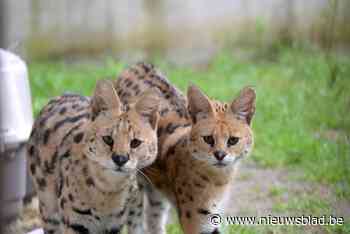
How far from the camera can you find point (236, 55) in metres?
8.66

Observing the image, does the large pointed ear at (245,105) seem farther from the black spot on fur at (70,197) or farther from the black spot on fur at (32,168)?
the black spot on fur at (32,168)

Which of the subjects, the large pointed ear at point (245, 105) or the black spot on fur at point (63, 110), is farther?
the black spot on fur at point (63, 110)

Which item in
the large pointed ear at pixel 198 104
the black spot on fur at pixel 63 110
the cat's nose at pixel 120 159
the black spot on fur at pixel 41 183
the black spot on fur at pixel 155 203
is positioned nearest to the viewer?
the cat's nose at pixel 120 159

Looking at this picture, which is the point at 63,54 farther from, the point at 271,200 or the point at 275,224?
the point at 275,224

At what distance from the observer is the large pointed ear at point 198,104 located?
4.28 meters

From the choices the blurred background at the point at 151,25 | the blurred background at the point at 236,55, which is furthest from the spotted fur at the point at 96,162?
the blurred background at the point at 151,25

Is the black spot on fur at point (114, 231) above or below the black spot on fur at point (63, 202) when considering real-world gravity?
below

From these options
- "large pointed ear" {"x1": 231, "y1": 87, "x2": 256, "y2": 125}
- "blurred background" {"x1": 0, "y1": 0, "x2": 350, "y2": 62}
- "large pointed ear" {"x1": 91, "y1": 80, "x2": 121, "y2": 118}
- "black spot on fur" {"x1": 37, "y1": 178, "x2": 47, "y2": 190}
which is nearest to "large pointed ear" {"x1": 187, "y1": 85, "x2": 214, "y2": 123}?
"large pointed ear" {"x1": 231, "y1": 87, "x2": 256, "y2": 125}

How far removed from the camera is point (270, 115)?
22.7 feet

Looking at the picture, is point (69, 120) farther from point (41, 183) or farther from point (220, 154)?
point (220, 154)

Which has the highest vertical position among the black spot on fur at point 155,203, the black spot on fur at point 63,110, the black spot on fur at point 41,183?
the black spot on fur at point 63,110

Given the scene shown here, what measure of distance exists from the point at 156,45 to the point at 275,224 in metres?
4.33
